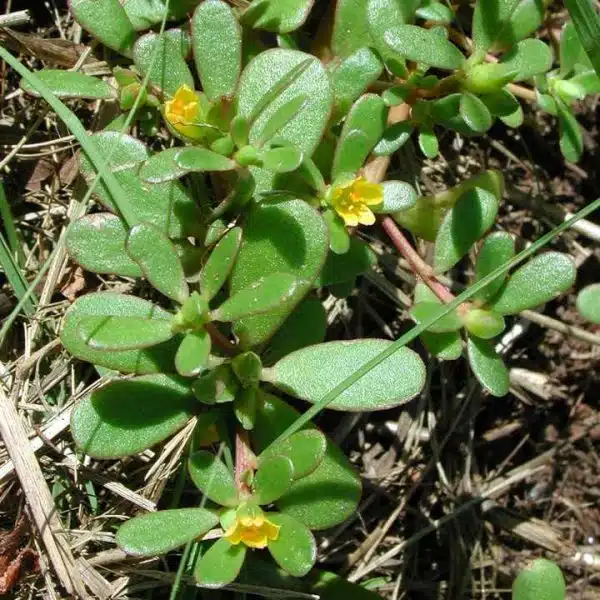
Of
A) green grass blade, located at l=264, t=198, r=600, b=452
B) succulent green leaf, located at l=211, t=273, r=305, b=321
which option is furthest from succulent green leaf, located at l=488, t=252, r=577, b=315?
succulent green leaf, located at l=211, t=273, r=305, b=321

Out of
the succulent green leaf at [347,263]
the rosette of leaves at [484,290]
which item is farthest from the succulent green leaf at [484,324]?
the succulent green leaf at [347,263]

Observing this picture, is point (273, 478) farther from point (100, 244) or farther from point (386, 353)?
point (100, 244)

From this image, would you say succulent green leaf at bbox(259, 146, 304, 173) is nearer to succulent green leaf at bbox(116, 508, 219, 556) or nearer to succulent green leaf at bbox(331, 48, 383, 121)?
succulent green leaf at bbox(331, 48, 383, 121)

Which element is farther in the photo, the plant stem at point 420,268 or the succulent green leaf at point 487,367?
the plant stem at point 420,268

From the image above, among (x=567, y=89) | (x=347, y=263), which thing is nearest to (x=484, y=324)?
(x=347, y=263)

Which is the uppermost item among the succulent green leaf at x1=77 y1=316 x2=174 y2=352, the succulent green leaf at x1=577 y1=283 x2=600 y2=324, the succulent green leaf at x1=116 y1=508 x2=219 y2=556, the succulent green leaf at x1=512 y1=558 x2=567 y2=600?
the succulent green leaf at x1=77 y1=316 x2=174 y2=352

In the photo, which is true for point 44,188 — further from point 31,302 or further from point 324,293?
point 324,293

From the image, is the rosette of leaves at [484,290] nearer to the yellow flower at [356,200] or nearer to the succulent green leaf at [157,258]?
the yellow flower at [356,200]
